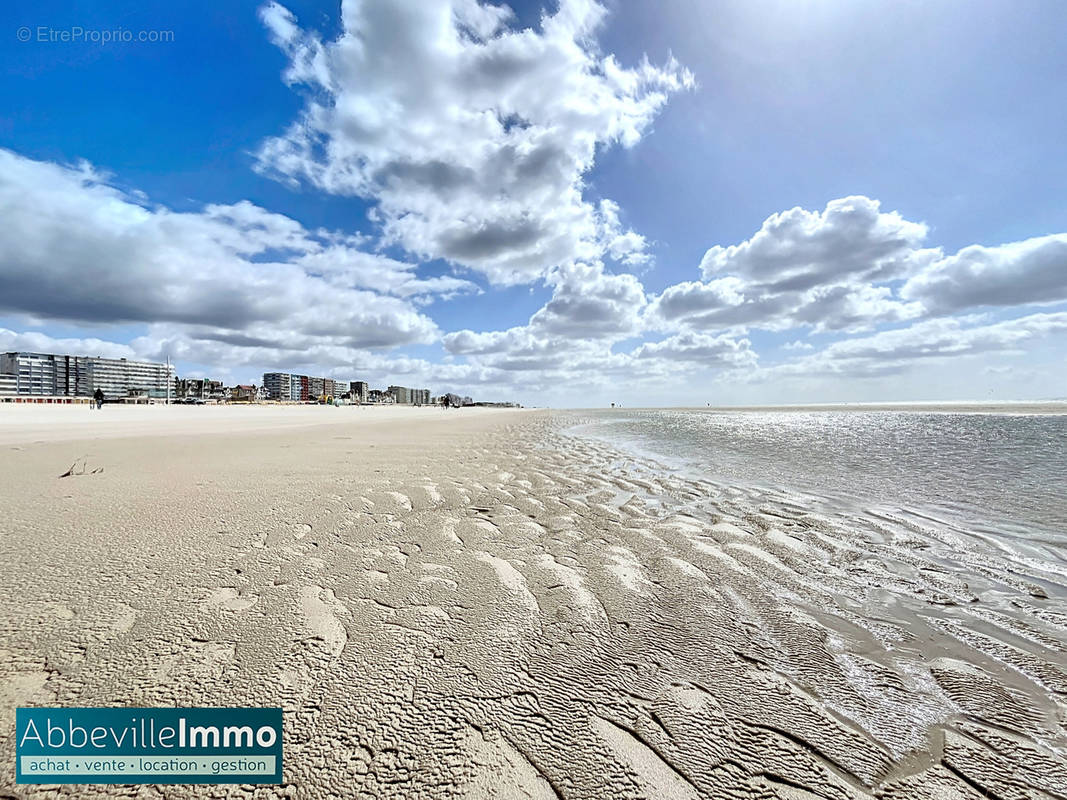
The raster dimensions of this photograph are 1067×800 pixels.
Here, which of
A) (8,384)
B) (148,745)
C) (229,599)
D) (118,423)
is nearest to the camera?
(148,745)

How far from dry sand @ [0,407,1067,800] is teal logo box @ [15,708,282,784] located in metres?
0.07

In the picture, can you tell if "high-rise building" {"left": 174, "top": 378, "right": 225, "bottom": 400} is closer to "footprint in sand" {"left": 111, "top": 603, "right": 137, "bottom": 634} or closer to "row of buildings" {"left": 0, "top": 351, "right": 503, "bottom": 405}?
"row of buildings" {"left": 0, "top": 351, "right": 503, "bottom": 405}

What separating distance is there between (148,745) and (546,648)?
6.76 feet

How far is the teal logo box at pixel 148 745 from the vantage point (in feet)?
5.99

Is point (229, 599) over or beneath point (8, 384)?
beneath

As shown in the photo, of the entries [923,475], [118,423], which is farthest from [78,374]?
[923,475]

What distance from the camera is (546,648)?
280 cm

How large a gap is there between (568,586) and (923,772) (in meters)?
2.38

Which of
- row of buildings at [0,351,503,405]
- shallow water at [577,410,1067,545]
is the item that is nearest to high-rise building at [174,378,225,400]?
row of buildings at [0,351,503,405]

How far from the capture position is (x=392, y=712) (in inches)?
83.8

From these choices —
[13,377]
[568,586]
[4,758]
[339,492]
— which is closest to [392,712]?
[4,758]

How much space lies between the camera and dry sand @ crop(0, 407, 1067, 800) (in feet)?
6.19

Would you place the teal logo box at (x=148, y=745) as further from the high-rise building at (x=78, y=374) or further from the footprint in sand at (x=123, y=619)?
the high-rise building at (x=78, y=374)

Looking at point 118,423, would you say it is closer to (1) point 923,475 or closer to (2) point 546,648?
(2) point 546,648
